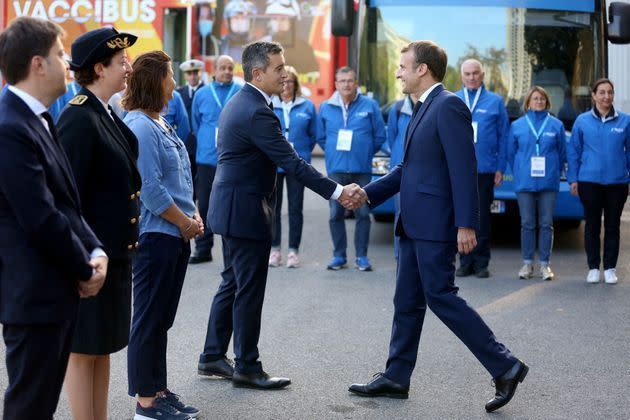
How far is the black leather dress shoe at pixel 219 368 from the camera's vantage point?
20.5ft

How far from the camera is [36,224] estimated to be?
3.40 meters

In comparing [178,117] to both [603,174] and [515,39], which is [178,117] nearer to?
[515,39]

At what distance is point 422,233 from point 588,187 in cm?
462

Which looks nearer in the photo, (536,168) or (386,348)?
(386,348)

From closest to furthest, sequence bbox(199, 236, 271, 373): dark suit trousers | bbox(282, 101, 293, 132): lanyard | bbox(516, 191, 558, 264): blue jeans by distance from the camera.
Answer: bbox(199, 236, 271, 373): dark suit trousers, bbox(516, 191, 558, 264): blue jeans, bbox(282, 101, 293, 132): lanyard

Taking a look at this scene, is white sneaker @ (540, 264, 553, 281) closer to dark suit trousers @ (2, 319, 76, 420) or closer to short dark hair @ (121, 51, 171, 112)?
short dark hair @ (121, 51, 171, 112)

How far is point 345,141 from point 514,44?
242 cm

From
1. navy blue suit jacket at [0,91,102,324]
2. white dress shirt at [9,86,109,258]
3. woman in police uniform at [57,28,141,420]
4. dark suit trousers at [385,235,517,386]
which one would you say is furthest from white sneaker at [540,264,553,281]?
white dress shirt at [9,86,109,258]

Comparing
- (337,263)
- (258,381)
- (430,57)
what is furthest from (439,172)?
(337,263)

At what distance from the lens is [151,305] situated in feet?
17.4

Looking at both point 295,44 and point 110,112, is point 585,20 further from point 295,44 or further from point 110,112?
point 295,44

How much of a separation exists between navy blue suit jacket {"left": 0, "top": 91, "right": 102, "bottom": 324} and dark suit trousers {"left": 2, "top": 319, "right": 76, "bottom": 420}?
62 mm

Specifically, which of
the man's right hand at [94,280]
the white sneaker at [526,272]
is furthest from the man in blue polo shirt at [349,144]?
the man's right hand at [94,280]

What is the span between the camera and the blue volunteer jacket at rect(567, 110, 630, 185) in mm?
9844
